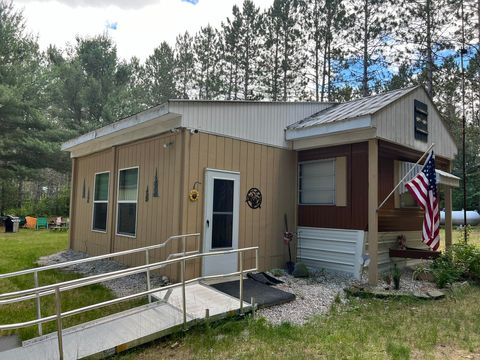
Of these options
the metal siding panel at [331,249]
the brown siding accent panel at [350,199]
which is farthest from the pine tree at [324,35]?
the metal siding panel at [331,249]

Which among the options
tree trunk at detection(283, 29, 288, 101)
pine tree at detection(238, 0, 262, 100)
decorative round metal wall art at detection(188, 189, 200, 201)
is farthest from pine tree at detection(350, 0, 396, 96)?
decorative round metal wall art at detection(188, 189, 200, 201)

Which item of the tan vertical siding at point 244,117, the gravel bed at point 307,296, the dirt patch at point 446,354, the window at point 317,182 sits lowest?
the dirt patch at point 446,354

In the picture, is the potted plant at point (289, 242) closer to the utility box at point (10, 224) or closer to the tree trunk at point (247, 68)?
the utility box at point (10, 224)

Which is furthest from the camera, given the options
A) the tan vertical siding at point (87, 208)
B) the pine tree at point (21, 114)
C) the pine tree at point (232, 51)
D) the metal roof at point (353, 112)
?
the pine tree at point (232, 51)

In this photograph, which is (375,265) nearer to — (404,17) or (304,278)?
(304,278)

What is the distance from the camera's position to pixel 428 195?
250 inches

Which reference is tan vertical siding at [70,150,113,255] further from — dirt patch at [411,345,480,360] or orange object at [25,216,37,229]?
orange object at [25,216,37,229]

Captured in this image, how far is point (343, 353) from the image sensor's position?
3525 mm

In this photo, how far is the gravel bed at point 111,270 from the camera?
5880 mm

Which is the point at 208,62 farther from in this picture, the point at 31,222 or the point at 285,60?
the point at 31,222

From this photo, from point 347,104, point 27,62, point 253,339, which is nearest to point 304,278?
point 253,339

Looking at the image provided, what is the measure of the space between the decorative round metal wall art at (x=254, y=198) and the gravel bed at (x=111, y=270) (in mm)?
2007

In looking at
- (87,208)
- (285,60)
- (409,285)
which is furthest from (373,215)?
(285,60)

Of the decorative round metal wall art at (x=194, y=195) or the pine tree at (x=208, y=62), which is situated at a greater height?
the pine tree at (x=208, y=62)
